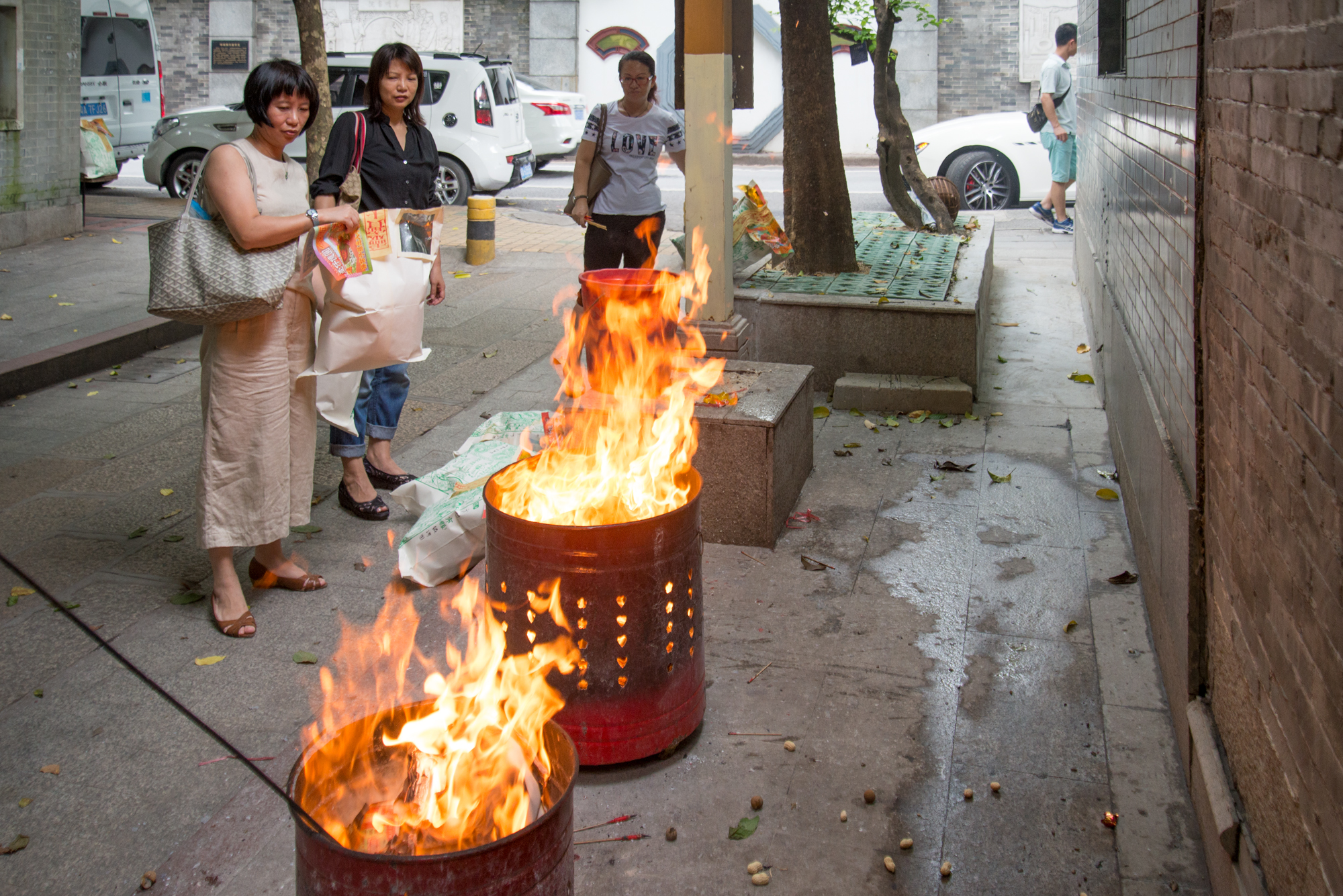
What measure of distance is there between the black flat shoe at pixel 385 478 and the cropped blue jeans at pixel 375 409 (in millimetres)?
183

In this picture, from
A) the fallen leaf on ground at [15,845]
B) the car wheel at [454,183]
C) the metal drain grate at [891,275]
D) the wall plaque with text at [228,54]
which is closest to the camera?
the fallen leaf on ground at [15,845]

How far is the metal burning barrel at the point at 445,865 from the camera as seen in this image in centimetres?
204

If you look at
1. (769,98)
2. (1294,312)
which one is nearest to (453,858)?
(1294,312)

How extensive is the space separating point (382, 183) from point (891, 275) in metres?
4.48

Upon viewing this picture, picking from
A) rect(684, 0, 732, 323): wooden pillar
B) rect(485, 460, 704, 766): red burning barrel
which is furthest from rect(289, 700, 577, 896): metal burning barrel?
rect(684, 0, 732, 323): wooden pillar

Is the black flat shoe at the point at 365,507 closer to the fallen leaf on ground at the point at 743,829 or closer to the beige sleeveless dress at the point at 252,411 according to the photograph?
the beige sleeveless dress at the point at 252,411

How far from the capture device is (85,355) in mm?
8258

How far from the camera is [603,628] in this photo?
3426mm

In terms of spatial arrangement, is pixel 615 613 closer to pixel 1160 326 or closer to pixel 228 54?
pixel 1160 326

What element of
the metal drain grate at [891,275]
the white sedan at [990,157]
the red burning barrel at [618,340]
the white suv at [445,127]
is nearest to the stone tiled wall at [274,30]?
the white suv at [445,127]

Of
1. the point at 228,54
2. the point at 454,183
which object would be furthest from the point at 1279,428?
the point at 228,54

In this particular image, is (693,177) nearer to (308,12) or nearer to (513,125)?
(308,12)

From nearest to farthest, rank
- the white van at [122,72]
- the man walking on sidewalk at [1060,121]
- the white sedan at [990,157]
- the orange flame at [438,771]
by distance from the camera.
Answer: the orange flame at [438,771] → the man walking on sidewalk at [1060,121] → the white sedan at [990,157] → the white van at [122,72]

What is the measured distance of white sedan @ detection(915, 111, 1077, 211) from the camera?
15828mm
